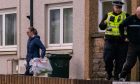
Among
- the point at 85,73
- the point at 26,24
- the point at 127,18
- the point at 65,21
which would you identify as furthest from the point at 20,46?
the point at 127,18

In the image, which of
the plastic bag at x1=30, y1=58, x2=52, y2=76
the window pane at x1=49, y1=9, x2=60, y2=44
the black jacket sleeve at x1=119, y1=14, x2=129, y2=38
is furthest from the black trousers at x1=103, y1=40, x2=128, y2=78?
the window pane at x1=49, y1=9, x2=60, y2=44

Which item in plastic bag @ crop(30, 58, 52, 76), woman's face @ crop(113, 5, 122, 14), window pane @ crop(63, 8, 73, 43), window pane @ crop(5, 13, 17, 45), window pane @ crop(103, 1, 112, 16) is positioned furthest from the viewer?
window pane @ crop(5, 13, 17, 45)

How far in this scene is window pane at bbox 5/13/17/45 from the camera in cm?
2050

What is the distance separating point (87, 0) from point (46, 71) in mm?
2653

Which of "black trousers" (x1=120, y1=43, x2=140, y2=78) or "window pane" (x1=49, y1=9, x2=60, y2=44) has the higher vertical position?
"window pane" (x1=49, y1=9, x2=60, y2=44)

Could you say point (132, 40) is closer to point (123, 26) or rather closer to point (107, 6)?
point (123, 26)

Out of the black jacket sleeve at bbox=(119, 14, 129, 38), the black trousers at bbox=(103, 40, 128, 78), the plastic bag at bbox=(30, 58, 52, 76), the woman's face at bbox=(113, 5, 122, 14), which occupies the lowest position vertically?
the plastic bag at bbox=(30, 58, 52, 76)

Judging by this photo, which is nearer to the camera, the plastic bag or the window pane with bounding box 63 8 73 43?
the plastic bag

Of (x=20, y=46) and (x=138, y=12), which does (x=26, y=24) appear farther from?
(x=138, y=12)

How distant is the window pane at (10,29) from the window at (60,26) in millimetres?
1907

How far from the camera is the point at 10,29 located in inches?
816

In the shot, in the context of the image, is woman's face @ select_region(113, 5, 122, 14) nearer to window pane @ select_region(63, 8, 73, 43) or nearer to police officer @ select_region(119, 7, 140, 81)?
police officer @ select_region(119, 7, 140, 81)

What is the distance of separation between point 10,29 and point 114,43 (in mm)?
7797

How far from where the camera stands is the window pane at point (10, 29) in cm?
2050
